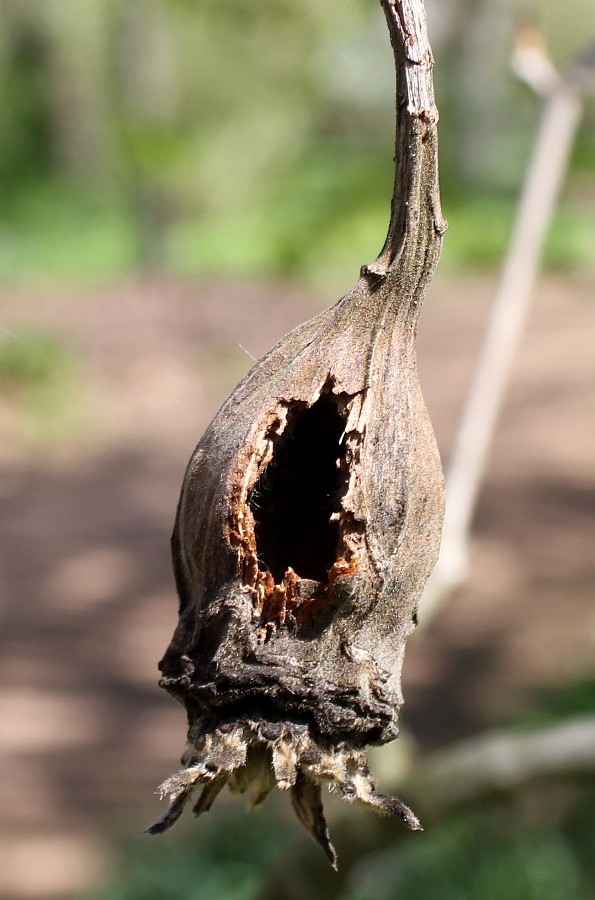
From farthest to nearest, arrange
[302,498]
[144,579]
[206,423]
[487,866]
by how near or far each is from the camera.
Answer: [206,423], [144,579], [487,866], [302,498]

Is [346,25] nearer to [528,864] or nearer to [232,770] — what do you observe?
[528,864]

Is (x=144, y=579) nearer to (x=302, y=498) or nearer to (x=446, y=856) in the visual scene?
(x=446, y=856)

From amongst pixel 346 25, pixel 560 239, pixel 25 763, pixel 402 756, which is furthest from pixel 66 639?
pixel 346 25

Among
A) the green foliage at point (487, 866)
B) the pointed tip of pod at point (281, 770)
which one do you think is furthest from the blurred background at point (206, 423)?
the pointed tip of pod at point (281, 770)

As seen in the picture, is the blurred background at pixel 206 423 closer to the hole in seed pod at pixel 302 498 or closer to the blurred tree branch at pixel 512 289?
the hole in seed pod at pixel 302 498

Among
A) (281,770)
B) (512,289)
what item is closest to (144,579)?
(512,289)
